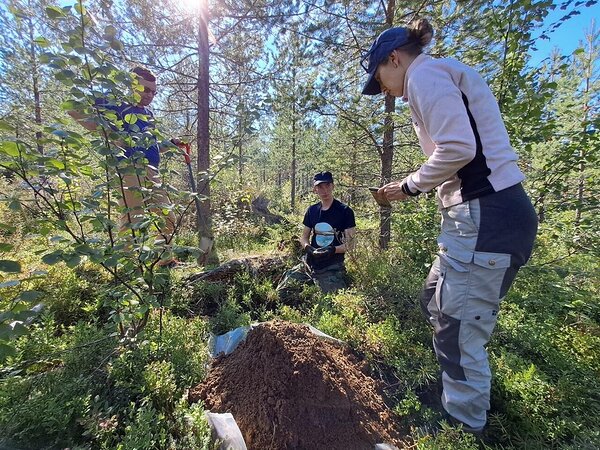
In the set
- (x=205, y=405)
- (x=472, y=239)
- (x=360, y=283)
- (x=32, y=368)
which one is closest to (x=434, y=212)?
(x=360, y=283)

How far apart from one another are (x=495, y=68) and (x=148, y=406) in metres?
4.65

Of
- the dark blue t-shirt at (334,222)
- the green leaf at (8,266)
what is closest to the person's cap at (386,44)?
the green leaf at (8,266)

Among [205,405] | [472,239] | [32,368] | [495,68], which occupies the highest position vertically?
[495,68]

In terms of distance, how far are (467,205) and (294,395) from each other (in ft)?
4.54

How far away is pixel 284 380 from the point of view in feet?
5.42

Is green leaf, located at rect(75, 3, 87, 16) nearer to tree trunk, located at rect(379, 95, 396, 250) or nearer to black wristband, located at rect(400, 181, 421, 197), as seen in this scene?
black wristband, located at rect(400, 181, 421, 197)

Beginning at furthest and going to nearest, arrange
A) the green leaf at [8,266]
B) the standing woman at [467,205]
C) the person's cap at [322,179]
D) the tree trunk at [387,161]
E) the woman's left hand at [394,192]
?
1. the tree trunk at [387,161]
2. the person's cap at [322,179]
3. the woman's left hand at [394,192]
4. the standing woman at [467,205]
5. the green leaf at [8,266]

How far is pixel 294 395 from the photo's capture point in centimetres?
162

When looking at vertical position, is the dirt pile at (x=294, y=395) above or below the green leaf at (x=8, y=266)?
below

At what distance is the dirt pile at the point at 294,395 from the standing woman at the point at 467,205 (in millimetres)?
484

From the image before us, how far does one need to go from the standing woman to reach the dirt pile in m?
0.48

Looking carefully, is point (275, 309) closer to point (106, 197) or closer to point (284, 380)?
point (284, 380)

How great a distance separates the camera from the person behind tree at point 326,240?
3.49 m

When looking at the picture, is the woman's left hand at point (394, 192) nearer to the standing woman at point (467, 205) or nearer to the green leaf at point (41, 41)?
the standing woman at point (467, 205)
